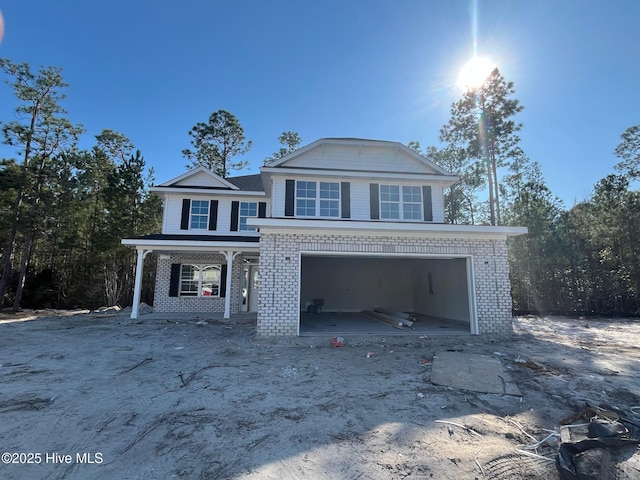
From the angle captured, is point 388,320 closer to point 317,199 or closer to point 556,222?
point 317,199

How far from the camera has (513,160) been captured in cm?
2102

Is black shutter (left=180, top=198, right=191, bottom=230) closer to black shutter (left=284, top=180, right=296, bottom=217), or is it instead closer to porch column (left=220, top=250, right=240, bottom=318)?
porch column (left=220, top=250, right=240, bottom=318)

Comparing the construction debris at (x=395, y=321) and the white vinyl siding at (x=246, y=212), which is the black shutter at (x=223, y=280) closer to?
the white vinyl siding at (x=246, y=212)

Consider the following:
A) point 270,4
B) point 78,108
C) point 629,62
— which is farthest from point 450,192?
point 78,108

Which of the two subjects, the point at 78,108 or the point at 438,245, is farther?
the point at 78,108

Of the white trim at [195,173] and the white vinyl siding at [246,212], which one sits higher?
the white trim at [195,173]

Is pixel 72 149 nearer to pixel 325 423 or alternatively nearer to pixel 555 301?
pixel 325 423

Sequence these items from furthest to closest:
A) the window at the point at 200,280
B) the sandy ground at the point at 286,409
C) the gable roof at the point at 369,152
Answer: the window at the point at 200,280, the gable roof at the point at 369,152, the sandy ground at the point at 286,409

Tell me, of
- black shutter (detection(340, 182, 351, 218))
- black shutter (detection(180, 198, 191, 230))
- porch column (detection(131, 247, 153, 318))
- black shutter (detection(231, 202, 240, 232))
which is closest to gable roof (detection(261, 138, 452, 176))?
black shutter (detection(340, 182, 351, 218))

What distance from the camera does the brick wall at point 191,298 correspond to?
570 inches

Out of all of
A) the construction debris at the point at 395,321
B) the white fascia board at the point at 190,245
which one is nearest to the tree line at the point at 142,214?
the white fascia board at the point at 190,245

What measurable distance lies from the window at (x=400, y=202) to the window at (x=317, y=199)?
1.81 meters

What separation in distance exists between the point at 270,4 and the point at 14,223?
16.7m

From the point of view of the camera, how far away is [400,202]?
1222cm
